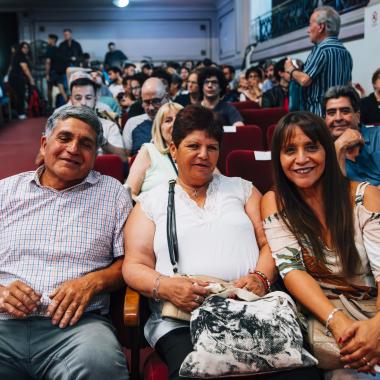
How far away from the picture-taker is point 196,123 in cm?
185

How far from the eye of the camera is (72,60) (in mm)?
11789

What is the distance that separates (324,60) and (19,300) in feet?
9.12

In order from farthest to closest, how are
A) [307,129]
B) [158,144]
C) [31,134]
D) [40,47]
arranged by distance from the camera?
1. [40,47]
2. [31,134]
3. [158,144]
4. [307,129]

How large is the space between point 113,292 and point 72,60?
10781mm

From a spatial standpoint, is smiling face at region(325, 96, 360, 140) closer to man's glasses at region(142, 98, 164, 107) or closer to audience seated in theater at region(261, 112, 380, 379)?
audience seated in theater at region(261, 112, 380, 379)

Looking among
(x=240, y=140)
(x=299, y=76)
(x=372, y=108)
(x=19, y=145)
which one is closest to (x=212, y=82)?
(x=299, y=76)

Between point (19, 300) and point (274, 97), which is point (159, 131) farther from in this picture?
point (274, 97)

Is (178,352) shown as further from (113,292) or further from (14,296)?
(14,296)

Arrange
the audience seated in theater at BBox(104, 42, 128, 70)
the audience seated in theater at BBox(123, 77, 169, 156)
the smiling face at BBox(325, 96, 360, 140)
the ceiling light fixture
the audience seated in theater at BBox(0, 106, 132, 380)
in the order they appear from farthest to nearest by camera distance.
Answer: the audience seated in theater at BBox(104, 42, 128, 70) → the ceiling light fixture → the audience seated in theater at BBox(123, 77, 169, 156) → the smiling face at BBox(325, 96, 360, 140) → the audience seated in theater at BBox(0, 106, 132, 380)

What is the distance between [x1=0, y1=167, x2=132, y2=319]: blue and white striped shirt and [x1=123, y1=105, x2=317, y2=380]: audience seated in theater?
0.09 metres

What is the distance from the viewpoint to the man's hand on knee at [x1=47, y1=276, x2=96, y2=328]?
1.62m

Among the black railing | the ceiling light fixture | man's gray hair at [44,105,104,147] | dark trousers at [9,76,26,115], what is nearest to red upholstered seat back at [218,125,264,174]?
man's gray hair at [44,105,104,147]

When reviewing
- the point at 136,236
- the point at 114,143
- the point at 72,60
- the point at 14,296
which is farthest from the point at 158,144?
the point at 72,60

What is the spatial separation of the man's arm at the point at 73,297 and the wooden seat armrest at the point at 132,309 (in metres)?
0.10
